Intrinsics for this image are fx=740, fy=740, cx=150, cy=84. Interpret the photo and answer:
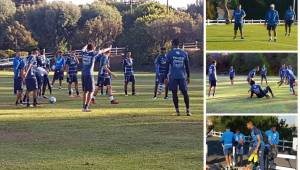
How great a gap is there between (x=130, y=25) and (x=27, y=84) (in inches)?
57.4

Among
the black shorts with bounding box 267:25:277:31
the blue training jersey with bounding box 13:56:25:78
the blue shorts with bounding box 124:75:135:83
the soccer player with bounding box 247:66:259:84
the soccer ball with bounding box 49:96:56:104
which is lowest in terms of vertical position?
the soccer ball with bounding box 49:96:56:104

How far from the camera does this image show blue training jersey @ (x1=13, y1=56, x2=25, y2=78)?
880cm

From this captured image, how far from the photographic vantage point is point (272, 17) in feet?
27.6

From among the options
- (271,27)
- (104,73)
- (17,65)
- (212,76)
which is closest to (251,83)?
(212,76)

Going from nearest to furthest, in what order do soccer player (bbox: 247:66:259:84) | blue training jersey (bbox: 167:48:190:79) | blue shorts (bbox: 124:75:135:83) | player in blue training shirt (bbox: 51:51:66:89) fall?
soccer player (bbox: 247:66:259:84), blue training jersey (bbox: 167:48:190:79), player in blue training shirt (bbox: 51:51:66:89), blue shorts (bbox: 124:75:135:83)

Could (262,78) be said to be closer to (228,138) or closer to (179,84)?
(228,138)

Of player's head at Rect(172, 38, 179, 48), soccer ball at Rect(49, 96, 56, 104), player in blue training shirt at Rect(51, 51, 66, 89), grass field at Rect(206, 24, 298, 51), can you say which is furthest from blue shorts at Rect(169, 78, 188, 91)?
soccer ball at Rect(49, 96, 56, 104)

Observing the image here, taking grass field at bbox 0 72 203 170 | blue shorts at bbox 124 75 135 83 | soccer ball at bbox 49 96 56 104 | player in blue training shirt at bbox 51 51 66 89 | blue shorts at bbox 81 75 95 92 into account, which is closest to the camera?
grass field at bbox 0 72 203 170

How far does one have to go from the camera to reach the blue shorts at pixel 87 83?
29.5ft

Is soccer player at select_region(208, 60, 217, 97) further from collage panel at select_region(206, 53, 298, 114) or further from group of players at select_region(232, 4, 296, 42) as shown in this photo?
group of players at select_region(232, 4, 296, 42)

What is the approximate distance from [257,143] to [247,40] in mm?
A: 1191

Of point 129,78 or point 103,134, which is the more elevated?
point 129,78

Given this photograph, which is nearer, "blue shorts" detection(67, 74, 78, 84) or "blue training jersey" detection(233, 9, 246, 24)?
"blue training jersey" detection(233, 9, 246, 24)

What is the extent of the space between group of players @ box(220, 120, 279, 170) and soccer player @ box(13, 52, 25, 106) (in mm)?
2509
